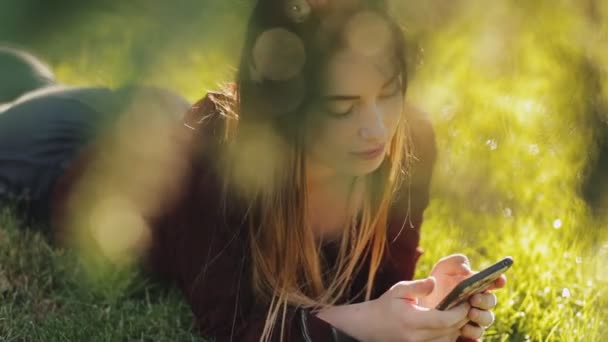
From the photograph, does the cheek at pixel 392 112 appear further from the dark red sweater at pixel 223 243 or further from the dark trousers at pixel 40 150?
the dark trousers at pixel 40 150

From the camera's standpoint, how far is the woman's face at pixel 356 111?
5.03 feet

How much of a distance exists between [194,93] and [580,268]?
6.53 feet

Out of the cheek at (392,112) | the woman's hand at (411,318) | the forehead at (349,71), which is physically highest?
the forehead at (349,71)

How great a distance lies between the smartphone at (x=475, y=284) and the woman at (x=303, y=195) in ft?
0.08

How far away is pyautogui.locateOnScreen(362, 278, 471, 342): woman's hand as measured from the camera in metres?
1.58

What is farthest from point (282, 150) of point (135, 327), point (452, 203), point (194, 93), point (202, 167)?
point (194, 93)

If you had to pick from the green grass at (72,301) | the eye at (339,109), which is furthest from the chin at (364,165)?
the green grass at (72,301)

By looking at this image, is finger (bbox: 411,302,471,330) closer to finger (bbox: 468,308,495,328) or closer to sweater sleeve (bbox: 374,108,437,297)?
finger (bbox: 468,308,495,328)

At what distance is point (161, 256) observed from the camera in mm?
2197

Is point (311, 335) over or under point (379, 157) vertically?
under

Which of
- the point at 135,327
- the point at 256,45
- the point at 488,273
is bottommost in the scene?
the point at 135,327

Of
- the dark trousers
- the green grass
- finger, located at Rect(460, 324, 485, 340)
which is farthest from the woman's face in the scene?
the dark trousers

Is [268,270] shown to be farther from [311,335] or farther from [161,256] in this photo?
[161,256]

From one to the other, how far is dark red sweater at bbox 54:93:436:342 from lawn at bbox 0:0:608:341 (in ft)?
0.42
